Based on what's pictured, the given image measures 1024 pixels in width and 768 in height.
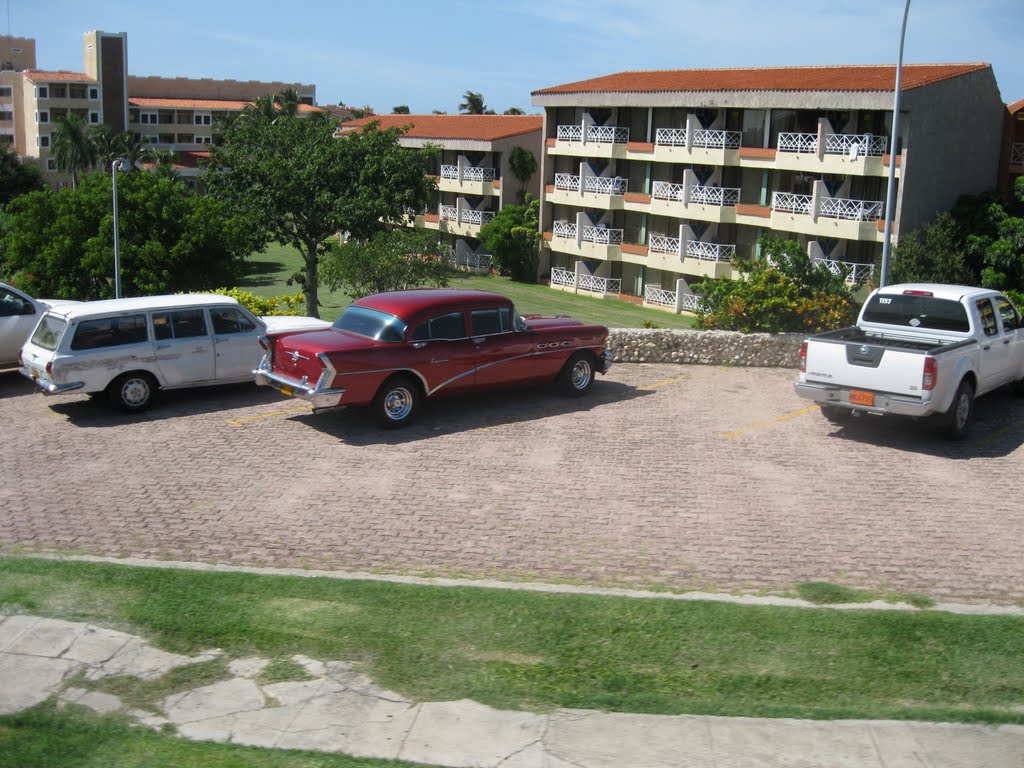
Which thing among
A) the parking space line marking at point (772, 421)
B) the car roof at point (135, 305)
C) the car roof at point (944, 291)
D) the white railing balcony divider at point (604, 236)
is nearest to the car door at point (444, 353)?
the car roof at point (135, 305)

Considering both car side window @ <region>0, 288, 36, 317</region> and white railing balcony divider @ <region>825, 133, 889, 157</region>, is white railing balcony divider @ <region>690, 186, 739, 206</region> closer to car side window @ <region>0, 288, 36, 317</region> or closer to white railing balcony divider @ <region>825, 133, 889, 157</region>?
white railing balcony divider @ <region>825, 133, 889, 157</region>

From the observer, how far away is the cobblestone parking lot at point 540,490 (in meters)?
9.34

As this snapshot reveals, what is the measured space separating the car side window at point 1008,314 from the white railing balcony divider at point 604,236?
40.0 m

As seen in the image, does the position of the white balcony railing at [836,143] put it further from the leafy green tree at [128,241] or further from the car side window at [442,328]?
the car side window at [442,328]

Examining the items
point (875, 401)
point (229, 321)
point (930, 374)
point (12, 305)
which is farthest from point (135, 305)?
point (930, 374)

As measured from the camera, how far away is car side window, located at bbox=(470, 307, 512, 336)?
14602mm

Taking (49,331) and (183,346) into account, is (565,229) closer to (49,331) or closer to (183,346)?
(183,346)

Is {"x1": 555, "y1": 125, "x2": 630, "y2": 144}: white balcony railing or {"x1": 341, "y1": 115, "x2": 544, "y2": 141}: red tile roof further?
{"x1": 341, "y1": 115, "x2": 544, "y2": 141}: red tile roof

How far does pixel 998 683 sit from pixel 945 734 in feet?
3.03

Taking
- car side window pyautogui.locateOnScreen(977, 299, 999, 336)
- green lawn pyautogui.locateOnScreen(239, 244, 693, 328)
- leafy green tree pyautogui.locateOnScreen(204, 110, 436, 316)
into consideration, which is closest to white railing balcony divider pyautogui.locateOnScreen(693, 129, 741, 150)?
green lawn pyautogui.locateOnScreen(239, 244, 693, 328)

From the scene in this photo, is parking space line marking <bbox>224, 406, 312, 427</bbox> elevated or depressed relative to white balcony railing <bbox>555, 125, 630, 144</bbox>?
depressed

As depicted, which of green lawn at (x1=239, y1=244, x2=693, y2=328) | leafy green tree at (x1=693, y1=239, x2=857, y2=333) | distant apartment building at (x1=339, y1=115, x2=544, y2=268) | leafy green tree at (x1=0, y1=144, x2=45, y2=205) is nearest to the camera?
leafy green tree at (x1=693, y1=239, x2=857, y2=333)

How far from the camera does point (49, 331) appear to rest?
14.3m

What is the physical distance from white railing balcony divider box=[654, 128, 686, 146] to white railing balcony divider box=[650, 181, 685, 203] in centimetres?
191
